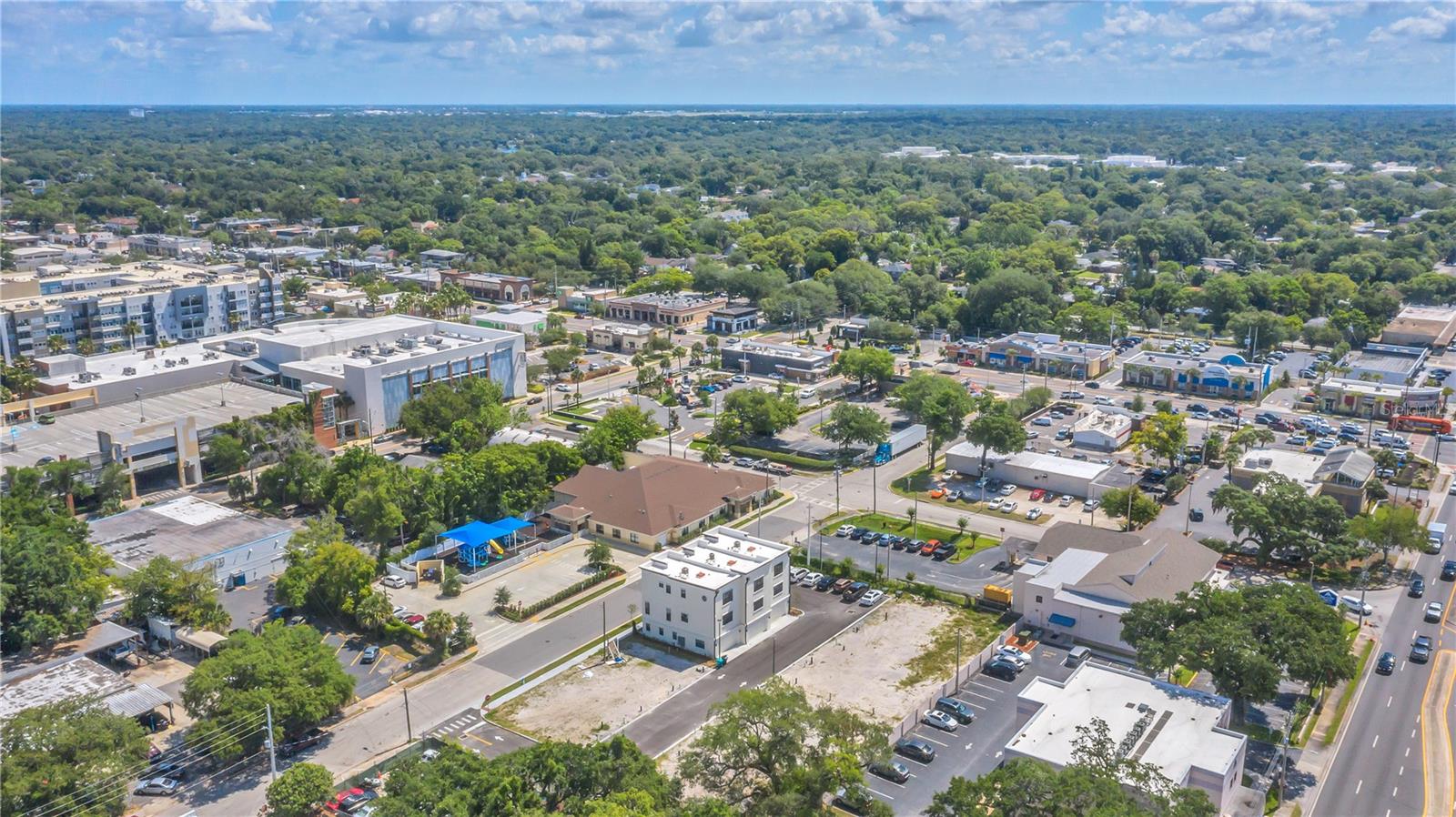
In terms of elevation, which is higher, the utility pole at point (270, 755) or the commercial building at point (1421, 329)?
the commercial building at point (1421, 329)

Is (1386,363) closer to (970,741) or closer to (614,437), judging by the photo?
(614,437)

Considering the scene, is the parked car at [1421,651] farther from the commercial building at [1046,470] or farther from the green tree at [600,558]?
the green tree at [600,558]

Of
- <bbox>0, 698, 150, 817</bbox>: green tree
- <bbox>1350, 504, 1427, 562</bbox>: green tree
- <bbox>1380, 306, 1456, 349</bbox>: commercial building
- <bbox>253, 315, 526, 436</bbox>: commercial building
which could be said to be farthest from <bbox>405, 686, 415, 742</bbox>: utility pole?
<bbox>1380, 306, 1456, 349</bbox>: commercial building

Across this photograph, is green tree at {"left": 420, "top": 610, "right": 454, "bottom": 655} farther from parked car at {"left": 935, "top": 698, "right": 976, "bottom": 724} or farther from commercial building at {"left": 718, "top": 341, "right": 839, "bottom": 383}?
commercial building at {"left": 718, "top": 341, "right": 839, "bottom": 383}

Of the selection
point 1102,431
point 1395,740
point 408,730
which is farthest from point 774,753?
point 1102,431

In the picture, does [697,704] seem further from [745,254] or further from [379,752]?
[745,254]

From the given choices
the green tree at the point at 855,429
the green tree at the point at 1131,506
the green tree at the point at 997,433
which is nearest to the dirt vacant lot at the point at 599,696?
the green tree at the point at 1131,506

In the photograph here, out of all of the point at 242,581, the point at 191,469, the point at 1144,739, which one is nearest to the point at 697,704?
the point at 1144,739
